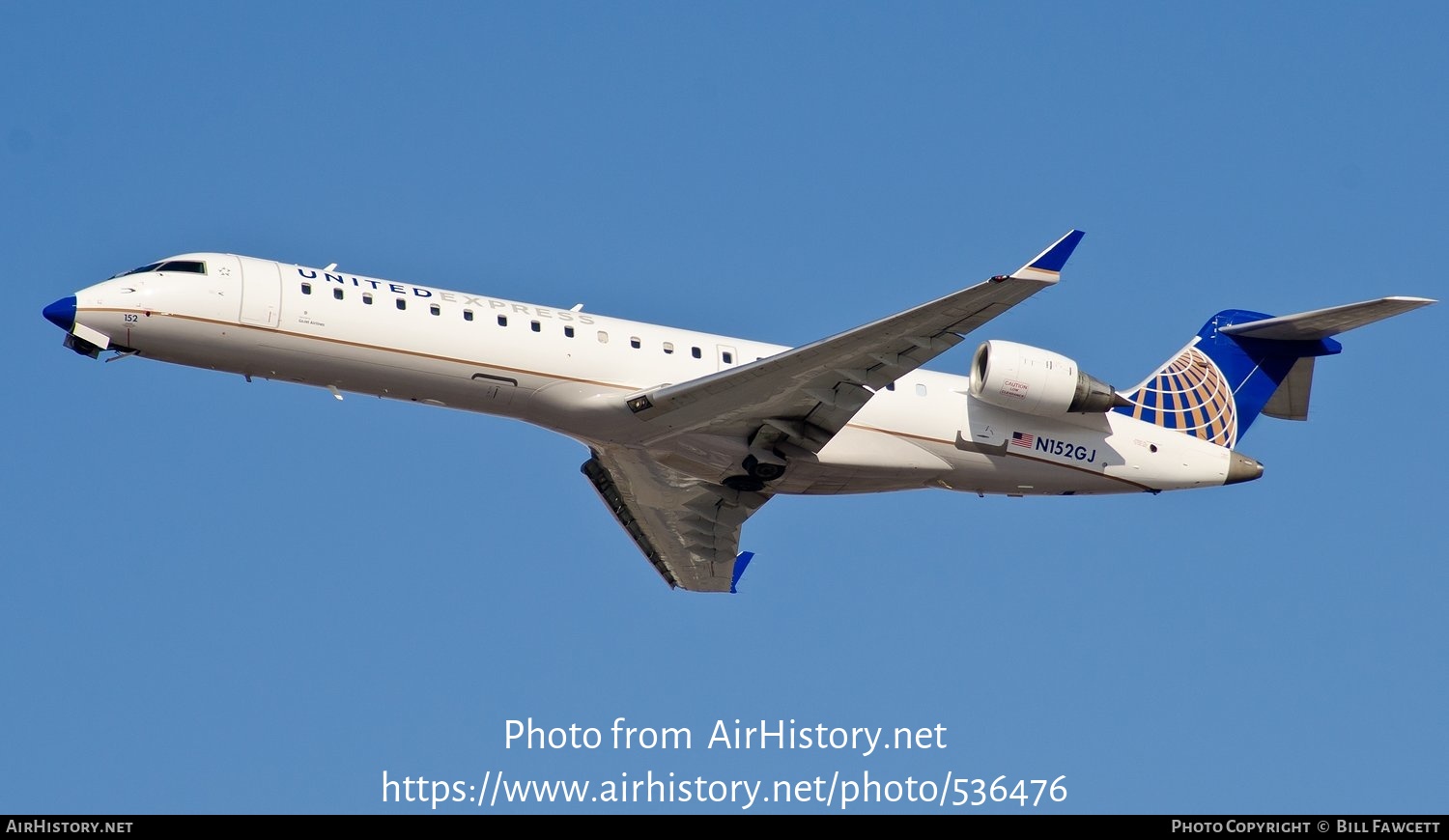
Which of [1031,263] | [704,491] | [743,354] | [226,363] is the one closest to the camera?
[1031,263]

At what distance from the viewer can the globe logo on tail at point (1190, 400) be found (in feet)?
85.7

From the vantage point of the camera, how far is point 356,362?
72.7ft

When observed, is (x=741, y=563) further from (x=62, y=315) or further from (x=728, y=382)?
(x=62, y=315)

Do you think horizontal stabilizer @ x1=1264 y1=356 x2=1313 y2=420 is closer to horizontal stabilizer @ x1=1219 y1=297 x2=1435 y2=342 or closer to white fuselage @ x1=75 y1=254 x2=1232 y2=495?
horizontal stabilizer @ x1=1219 y1=297 x2=1435 y2=342

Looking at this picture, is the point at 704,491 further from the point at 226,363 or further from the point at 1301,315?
the point at 1301,315

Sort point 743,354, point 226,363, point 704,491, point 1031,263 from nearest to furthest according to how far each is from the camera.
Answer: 1. point 1031,263
2. point 226,363
3. point 743,354
4. point 704,491

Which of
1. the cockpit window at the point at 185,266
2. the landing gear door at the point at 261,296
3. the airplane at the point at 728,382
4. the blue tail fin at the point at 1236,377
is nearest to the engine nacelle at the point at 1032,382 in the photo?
the airplane at the point at 728,382

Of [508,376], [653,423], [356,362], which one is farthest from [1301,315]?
[356,362]

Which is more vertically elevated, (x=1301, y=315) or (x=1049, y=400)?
(x=1301, y=315)

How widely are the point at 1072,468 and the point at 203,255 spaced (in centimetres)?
1206

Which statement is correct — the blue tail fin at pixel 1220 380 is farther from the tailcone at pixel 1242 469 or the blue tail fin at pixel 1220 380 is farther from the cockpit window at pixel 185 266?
the cockpit window at pixel 185 266

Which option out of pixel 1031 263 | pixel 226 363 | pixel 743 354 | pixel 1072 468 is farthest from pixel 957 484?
pixel 226 363

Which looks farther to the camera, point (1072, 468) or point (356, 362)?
point (1072, 468)

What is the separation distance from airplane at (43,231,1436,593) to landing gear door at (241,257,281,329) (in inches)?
0.9
